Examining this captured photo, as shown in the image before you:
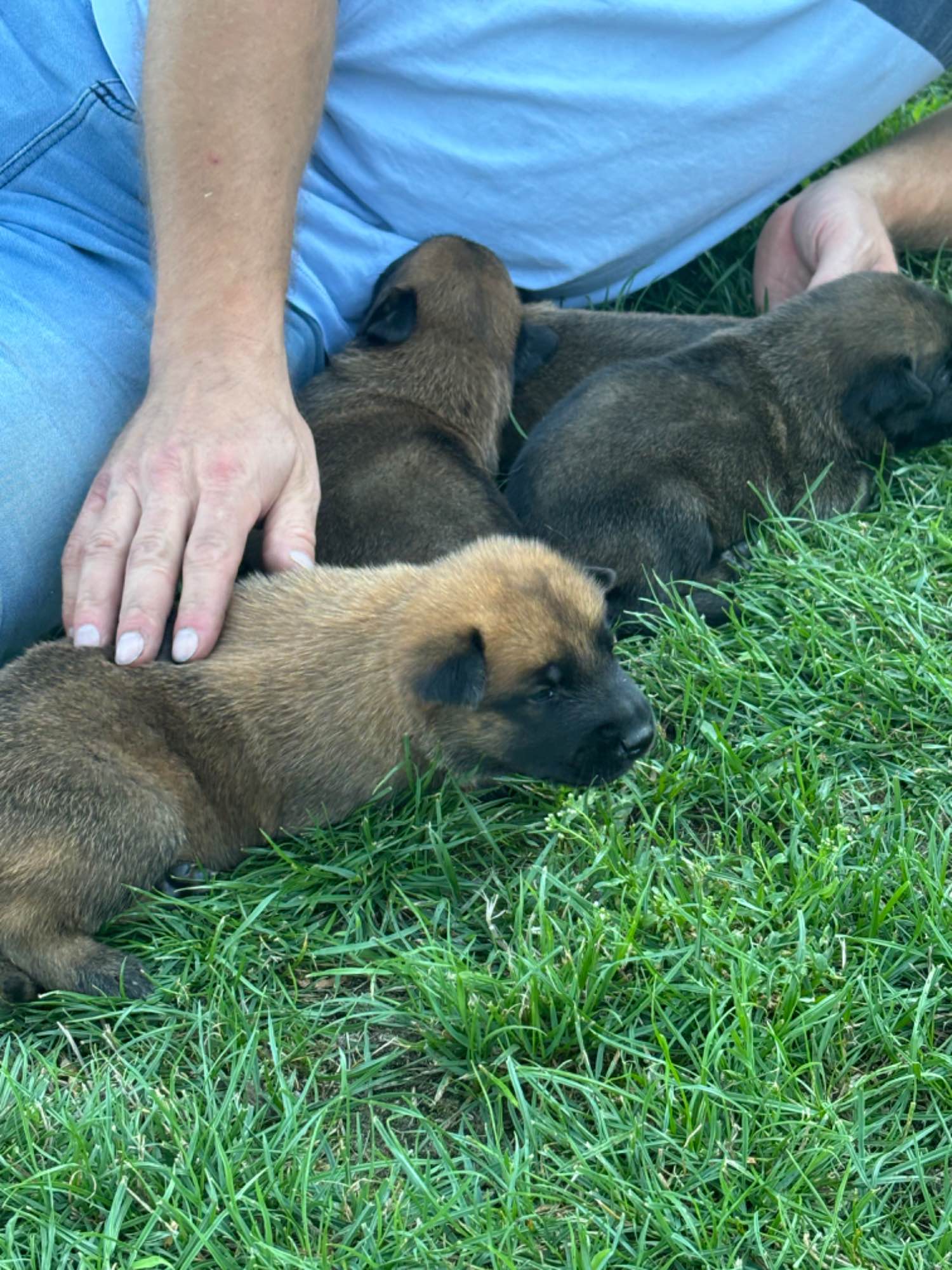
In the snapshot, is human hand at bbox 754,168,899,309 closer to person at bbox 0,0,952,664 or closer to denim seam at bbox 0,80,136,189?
person at bbox 0,0,952,664

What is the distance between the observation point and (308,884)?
3479 millimetres

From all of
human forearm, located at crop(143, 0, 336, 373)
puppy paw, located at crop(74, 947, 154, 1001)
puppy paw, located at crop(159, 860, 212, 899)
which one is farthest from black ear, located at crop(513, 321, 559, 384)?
puppy paw, located at crop(74, 947, 154, 1001)

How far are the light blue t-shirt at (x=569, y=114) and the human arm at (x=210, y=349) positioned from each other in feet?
1.56

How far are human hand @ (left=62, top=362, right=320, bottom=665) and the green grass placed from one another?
2.32 ft

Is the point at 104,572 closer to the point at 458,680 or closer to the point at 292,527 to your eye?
the point at 292,527

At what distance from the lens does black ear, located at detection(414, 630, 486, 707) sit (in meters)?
3.39

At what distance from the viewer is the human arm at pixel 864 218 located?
17.7ft

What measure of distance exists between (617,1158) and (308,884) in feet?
3.70

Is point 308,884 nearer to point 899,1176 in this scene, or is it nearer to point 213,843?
point 213,843

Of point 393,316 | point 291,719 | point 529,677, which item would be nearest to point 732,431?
point 393,316

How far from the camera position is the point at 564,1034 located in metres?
2.91

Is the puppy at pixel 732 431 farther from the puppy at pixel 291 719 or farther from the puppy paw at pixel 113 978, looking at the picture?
the puppy paw at pixel 113 978

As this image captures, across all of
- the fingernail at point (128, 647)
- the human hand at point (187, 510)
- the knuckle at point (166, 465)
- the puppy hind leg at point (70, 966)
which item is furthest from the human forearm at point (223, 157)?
the puppy hind leg at point (70, 966)

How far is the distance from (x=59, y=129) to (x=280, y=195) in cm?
80
